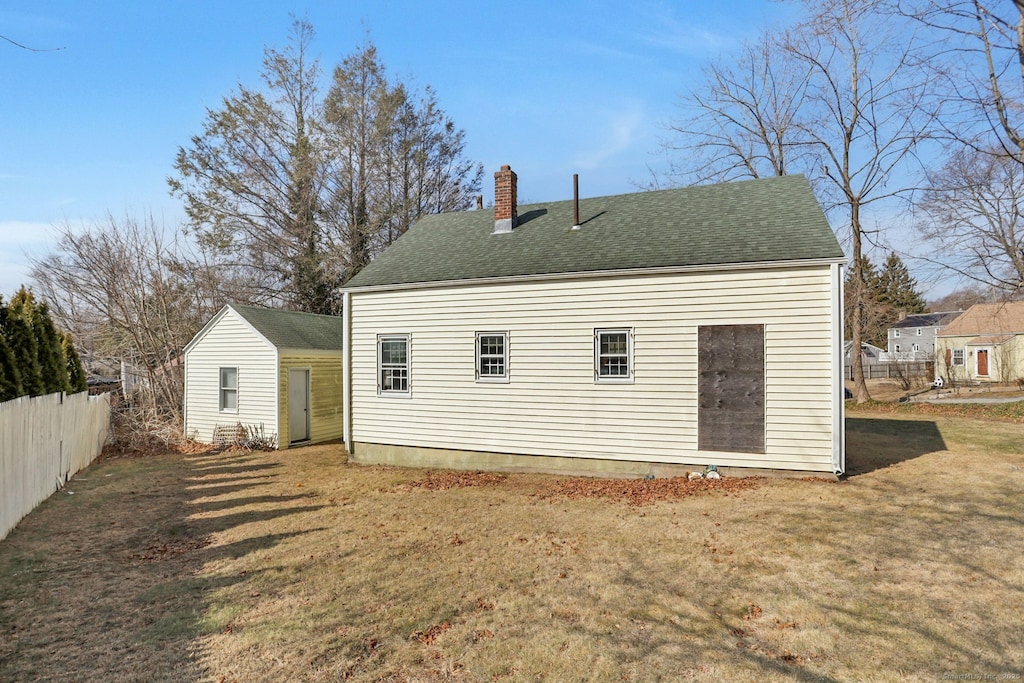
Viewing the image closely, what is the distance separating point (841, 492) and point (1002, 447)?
7.43m

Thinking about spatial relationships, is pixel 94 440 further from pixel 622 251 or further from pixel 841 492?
pixel 841 492

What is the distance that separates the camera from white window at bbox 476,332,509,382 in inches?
476

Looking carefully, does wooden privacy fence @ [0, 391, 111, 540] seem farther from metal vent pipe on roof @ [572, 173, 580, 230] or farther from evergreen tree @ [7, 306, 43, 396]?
metal vent pipe on roof @ [572, 173, 580, 230]

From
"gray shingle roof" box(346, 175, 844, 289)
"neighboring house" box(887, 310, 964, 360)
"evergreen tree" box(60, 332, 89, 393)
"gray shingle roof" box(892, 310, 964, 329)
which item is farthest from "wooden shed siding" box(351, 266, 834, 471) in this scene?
"gray shingle roof" box(892, 310, 964, 329)

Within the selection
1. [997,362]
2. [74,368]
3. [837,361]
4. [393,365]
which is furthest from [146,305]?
[997,362]

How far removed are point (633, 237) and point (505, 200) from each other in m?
3.97

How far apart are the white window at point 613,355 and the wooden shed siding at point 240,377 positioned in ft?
31.5

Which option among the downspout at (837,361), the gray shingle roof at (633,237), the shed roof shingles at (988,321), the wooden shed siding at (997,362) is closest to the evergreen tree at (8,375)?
the gray shingle roof at (633,237)

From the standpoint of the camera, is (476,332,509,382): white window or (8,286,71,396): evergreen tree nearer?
(8,286,71,396): evergreen tree

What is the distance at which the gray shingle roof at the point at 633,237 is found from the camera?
10.6 metres

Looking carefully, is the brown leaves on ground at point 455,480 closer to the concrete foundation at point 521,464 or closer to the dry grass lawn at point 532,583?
the concrete foundation at point 521,464

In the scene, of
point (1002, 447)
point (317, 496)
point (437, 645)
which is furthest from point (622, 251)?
point (1002, 447)

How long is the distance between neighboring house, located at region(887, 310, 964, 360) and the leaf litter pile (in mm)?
56500

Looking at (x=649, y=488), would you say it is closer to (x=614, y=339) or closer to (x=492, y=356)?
(x=614, y=339)
